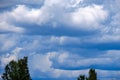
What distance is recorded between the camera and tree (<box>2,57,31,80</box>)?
10325cm

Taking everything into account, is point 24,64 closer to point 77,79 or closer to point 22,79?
point 22,79

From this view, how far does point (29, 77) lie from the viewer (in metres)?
103

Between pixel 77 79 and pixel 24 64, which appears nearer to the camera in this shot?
pixel 24 64

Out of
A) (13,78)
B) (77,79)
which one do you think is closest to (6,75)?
(13,78)

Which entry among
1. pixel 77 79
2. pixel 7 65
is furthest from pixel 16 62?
pixel 77 79

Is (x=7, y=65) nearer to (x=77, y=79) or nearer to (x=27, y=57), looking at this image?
(x=27, y=57)

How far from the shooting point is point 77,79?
374 ft

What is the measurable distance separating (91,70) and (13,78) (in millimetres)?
19389

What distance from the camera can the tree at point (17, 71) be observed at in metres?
103

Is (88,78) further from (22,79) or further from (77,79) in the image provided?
(22,79)

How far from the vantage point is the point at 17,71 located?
104m

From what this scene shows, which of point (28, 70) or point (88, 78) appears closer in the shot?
point (28, 70)

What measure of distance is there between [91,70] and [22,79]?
17.9 m

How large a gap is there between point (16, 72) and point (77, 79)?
1645 centimetres
